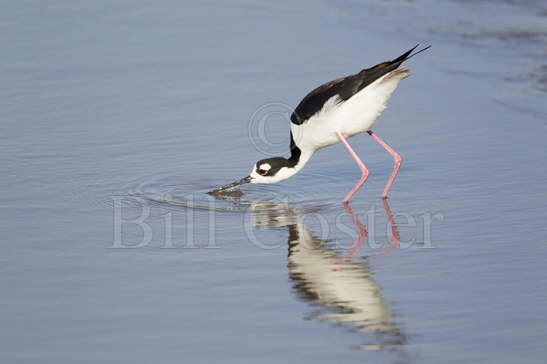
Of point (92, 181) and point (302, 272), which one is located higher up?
point (92, 181)

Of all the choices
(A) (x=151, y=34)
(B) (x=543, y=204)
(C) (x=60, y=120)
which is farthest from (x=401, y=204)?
(A) (x=151, y=34)

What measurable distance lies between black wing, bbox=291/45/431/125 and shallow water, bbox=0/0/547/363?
0.61 metres

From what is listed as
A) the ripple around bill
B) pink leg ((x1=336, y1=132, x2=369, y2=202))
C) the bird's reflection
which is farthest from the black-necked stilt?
the bird's reflection

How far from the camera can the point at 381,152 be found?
879cm

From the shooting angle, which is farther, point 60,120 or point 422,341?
point 60,120

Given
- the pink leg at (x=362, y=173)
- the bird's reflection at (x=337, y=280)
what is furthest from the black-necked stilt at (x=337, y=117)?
the bird's reflection at (x=337, y=280)

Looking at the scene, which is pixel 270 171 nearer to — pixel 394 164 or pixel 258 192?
pixel 258 192

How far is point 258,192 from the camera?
313 inches

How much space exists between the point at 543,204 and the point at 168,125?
3.30 meters

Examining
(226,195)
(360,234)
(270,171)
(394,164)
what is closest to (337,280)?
(360,234)

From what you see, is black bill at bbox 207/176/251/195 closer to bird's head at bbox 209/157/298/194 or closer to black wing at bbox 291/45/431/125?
bird's head at bbox 209/157/298/194

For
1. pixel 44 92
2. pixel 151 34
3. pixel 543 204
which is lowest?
pixel 543 204

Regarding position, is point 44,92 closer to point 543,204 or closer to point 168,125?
point 168,125
